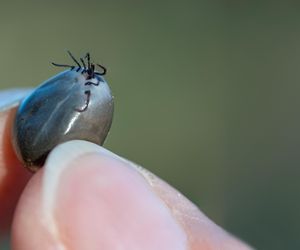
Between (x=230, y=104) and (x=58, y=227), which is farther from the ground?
(x=58, y=227)

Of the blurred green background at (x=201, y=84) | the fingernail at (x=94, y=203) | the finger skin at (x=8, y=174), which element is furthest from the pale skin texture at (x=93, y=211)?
the blurred green background at (x=201, y=84)

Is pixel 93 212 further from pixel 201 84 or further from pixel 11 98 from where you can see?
pixel 201 84

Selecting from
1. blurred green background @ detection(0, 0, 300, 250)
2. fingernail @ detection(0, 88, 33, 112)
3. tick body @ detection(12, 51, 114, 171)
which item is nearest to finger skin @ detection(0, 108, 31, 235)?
fingernail @ detection(0, 88, 33, 112)

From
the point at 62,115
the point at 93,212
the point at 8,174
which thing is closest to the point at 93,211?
the point at 93,212

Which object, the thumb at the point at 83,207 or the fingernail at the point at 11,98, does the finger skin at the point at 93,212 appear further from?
the fingernail at the point at 11,98

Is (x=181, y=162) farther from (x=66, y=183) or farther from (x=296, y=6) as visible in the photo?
(x=66, y=183)

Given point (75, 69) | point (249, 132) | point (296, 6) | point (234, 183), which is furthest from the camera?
point (296, 6)

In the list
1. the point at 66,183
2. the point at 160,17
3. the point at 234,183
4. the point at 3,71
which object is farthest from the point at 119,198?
the point at 160,17
